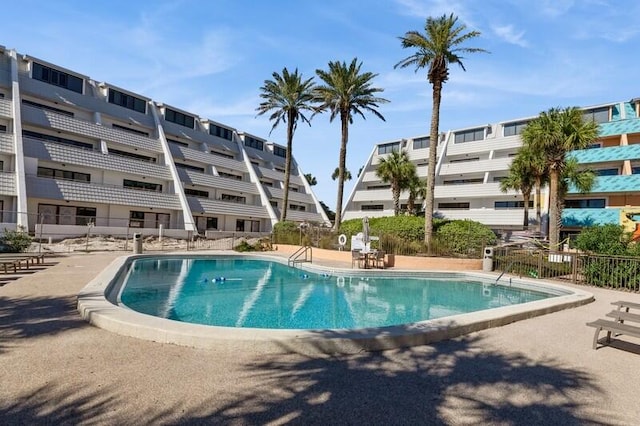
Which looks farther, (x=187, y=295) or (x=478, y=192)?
(x=478, y=192)

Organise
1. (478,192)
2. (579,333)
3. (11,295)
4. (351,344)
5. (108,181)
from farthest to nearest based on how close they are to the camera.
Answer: (478,192)
(108,181)
(11,295)
(579,333)
(351,344)

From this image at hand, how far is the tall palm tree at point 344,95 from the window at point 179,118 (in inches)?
871

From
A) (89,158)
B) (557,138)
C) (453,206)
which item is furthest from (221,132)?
(557,138)

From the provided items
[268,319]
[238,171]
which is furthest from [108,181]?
[268,319]

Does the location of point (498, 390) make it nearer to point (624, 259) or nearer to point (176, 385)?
point (176, 385)

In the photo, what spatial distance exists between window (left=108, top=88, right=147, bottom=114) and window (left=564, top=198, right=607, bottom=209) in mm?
46129

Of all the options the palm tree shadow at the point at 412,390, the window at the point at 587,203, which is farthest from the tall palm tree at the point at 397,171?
the palm tree shadow at the point at 412,390

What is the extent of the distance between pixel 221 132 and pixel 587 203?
43374 mm

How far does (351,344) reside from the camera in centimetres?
580

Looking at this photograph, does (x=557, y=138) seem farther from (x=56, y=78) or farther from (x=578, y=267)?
(x=56, y=78)

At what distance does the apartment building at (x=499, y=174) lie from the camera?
35.2 m

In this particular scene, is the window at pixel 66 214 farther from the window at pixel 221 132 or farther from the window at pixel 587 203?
the window at pixel 587 203

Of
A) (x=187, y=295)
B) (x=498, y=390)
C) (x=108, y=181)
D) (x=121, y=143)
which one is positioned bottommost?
(x=187, y=295)

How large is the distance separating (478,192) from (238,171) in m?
29.6
